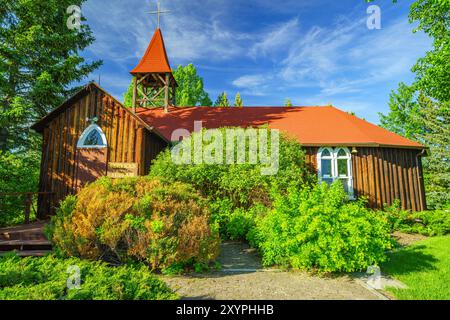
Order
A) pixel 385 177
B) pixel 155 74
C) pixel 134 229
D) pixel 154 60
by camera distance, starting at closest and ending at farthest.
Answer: pixel 134 229 < pixel 385 177 < pixel 155 74 < pixel 154 60

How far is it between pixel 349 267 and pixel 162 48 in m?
18.0

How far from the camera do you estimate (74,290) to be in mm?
3375

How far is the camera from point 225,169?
10.6 meters

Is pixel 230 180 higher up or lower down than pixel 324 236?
higher up

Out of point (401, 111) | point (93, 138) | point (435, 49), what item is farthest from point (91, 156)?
point (401, 111)

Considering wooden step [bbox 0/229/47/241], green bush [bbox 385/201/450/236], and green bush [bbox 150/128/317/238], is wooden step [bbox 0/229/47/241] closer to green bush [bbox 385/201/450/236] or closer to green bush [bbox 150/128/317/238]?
green bush [bbox 150/128/317/238]

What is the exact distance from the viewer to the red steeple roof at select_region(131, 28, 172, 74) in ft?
57.4

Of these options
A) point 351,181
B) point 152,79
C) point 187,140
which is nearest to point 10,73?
point 152,79

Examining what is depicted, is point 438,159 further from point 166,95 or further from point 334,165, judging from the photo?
point 166,95

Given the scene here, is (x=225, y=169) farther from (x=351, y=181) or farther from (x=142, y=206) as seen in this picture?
(x=351, y=181)

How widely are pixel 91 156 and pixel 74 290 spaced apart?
343 inches

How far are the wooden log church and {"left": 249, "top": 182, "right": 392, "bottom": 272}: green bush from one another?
22.6 feet

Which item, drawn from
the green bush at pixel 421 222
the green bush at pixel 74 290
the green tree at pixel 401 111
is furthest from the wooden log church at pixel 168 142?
the green tree at pixel 401 111

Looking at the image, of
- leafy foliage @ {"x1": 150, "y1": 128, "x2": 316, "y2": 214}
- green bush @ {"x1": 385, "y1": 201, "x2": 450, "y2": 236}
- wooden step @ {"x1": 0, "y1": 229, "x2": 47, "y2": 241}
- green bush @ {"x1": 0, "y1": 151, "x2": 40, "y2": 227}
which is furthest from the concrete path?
green bush @ {"x1": 0, "y1": 151, "x2": 40, "y2": 227}
